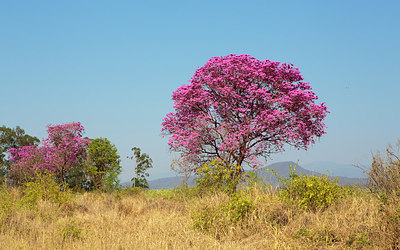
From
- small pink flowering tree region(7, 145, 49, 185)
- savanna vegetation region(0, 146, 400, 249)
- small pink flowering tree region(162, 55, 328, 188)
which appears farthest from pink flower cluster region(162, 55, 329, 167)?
small pink flowering tree region(7, 145, 49, 185)

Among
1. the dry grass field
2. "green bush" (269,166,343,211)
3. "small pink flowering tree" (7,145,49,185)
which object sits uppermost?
"small pink flowering tree" (7,145,49,185)

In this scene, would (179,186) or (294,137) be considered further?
(294,137)

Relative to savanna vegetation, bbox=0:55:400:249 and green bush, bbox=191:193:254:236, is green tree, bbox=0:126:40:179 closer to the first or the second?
savanna vegetation, bbox=0:55:400:249

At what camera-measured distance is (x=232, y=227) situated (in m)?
8.00

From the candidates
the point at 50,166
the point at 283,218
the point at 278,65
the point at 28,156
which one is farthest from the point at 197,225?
the point at 28,156

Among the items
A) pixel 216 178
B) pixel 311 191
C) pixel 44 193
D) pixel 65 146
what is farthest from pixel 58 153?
pixel 311 191

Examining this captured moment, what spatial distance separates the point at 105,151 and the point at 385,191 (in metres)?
20.1

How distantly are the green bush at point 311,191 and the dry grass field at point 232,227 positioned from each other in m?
0.19

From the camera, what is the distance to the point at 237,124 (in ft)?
51.2

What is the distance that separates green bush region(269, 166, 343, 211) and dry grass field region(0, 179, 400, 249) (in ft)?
0.63

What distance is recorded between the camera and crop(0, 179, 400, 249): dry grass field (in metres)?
6.72

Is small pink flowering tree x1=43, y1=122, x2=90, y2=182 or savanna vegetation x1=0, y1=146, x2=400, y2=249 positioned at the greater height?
small pink flowering tree x1=43, y1=122, x2=90, y2=182

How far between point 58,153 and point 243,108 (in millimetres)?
16421

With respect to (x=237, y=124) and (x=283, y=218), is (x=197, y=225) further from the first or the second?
(x=237, y=124)
